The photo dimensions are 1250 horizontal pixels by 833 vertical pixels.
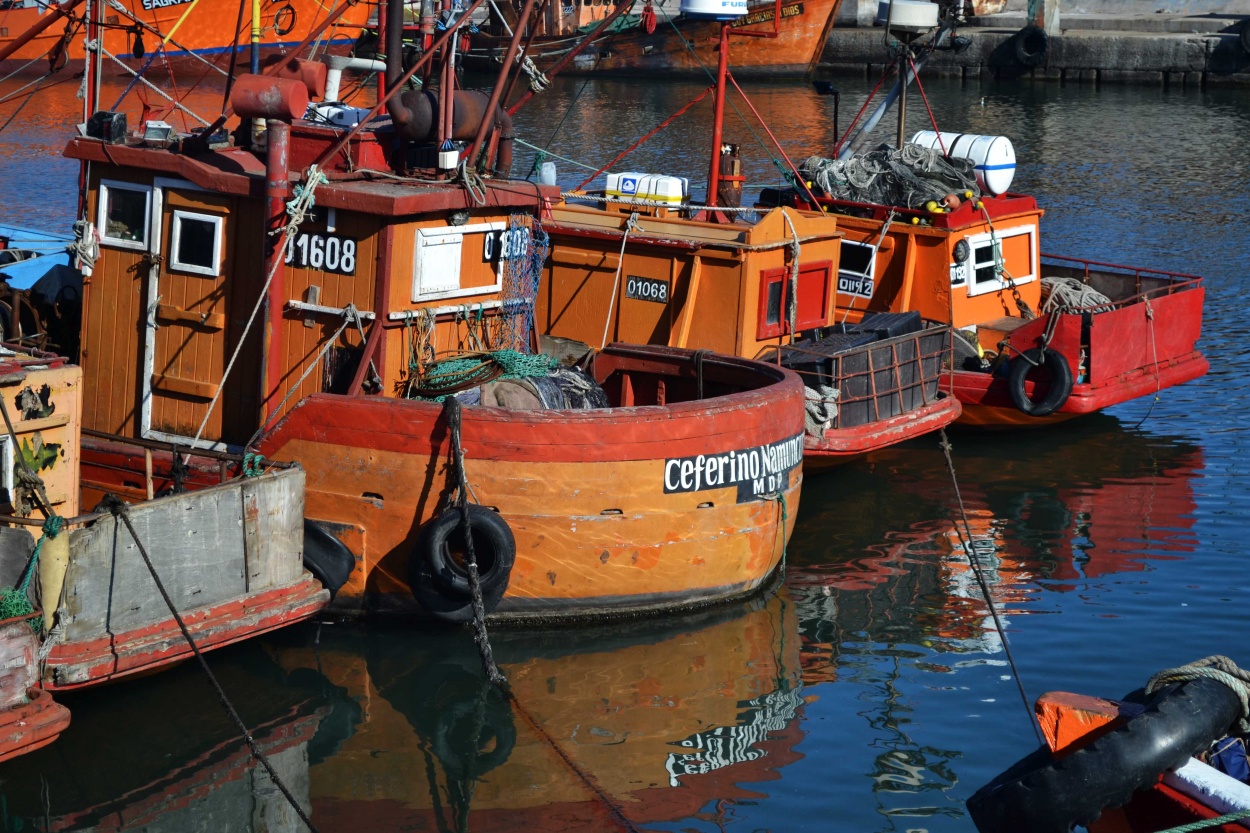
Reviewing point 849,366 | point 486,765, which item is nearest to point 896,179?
point 849,366

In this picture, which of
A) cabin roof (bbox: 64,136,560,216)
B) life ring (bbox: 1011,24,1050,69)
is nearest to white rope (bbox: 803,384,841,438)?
cabin roof (bbox: 64,136,560,216)

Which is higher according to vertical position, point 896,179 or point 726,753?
point 896,179

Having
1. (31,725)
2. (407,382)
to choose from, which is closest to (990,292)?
(407,382)

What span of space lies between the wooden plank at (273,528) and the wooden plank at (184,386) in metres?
1.70

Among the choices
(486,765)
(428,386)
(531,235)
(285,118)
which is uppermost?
(285,118)

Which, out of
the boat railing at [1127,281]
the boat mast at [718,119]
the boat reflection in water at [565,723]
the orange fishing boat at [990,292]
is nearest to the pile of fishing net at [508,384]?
the boat reflection in water at [565,723]

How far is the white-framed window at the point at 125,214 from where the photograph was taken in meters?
11.1

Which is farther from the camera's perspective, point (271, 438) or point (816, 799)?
point (271, 438)

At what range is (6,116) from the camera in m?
38.2

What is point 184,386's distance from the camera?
36.5 ft

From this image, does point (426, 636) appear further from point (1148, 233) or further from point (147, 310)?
point (1148, 233)

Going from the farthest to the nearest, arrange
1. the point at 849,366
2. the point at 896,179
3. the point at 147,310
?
the point at 896,179, the point at 849,366, the point at 147,310

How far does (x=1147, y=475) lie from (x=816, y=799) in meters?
8.00

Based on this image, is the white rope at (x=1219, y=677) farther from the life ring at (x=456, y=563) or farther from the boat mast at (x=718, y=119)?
the boat mast at (x=718, y=119)
